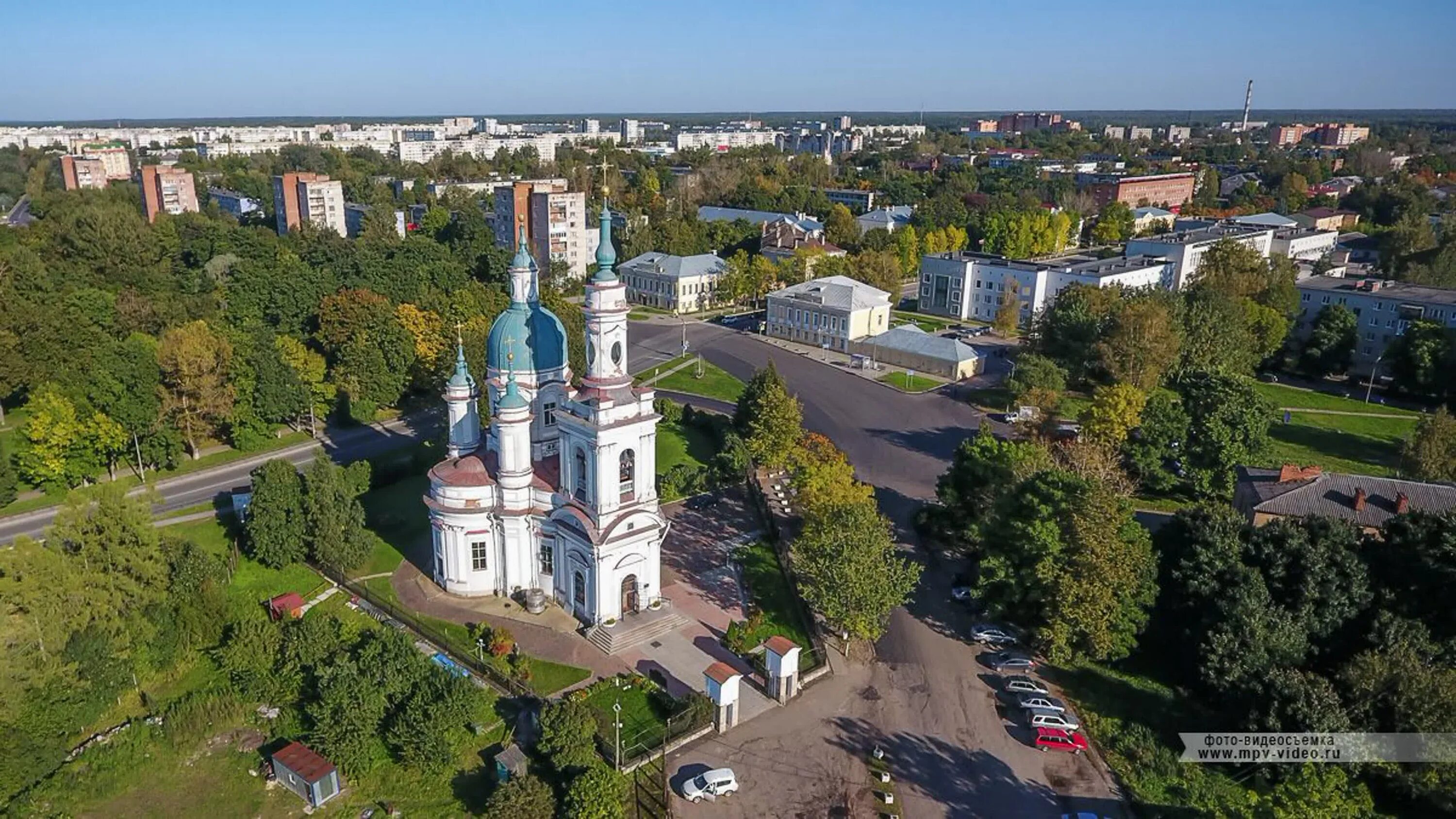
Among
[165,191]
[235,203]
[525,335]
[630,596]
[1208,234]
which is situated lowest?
[630,596]

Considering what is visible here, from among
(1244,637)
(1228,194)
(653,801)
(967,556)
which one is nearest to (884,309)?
(967,556)

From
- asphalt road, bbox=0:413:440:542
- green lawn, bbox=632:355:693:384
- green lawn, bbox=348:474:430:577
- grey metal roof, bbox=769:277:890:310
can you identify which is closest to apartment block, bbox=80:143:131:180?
green lawn, bbox=632:355:693:384

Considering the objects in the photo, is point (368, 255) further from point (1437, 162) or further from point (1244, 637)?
point (1437, 162)

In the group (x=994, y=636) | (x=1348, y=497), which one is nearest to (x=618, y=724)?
(x=994, y=636)

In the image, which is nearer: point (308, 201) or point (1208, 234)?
point (1208, 234)

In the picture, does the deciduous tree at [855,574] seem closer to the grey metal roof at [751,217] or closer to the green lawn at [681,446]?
the green lawn at [681,446]

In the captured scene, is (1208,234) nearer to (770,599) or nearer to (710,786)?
(770,599)
